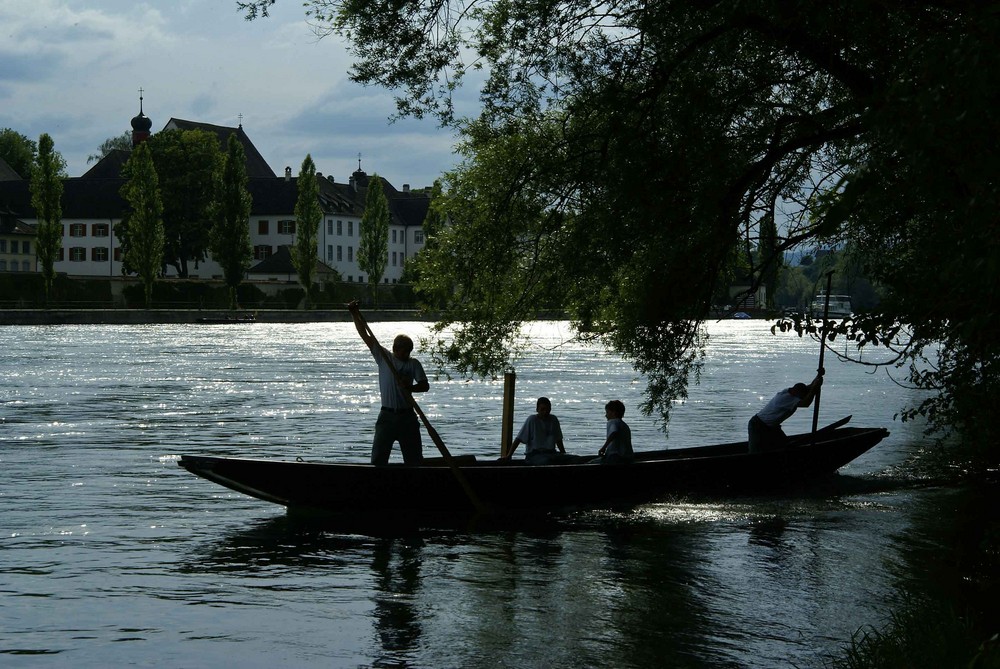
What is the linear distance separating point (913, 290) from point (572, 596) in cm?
388

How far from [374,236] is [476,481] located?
10047cm

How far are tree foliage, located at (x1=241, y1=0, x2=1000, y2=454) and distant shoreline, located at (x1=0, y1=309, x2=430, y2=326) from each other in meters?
51.7

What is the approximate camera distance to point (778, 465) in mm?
17891

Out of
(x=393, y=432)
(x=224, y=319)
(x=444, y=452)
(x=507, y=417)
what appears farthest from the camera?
(x=224, y=319)

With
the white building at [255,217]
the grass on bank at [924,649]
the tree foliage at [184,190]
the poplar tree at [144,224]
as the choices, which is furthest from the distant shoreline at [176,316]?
the grass on bank at [924,649]

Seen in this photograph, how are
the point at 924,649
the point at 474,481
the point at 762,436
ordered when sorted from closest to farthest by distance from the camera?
the point at 924,649 < the point at 474,481 < the point at 762,436

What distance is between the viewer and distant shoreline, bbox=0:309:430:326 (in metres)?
78.9

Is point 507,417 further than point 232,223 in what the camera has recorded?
No

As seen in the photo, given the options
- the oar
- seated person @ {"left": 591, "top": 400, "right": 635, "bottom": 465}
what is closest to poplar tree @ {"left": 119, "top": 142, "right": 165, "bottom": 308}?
seated person @ {"left": 591, "top": 400, "right": 635, "bottom": 465}

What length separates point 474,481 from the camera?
14.9 meters

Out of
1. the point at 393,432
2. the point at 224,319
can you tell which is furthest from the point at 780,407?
the point at 224,319

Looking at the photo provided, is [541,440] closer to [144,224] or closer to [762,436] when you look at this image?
[762,436]

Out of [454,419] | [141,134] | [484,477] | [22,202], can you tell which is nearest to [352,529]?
[484,477]

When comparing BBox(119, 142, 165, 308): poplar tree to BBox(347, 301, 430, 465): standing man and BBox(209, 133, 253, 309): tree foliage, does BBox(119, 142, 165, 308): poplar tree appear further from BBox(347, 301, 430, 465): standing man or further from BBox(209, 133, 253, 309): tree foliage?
BBox(347, 301, 430, 465): standing man
